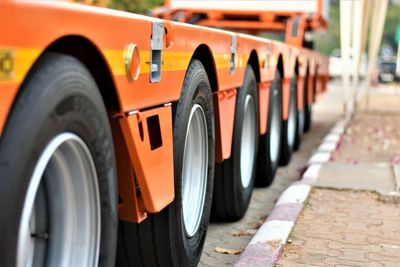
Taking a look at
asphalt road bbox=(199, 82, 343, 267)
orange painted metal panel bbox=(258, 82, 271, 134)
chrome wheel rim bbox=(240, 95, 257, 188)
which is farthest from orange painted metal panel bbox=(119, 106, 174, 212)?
orange painted metal panel bbox=(258, 82, 271, 134)

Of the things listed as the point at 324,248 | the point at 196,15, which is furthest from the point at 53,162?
the point at 196,15

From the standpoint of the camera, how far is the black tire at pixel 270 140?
6590 mm

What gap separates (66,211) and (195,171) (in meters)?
1.73

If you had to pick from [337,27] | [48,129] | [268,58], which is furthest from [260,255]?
[337,27]

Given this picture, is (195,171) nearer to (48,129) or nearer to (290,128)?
(48,129)

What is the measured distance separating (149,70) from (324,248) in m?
2.06

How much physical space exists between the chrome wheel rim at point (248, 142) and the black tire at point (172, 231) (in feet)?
5.72

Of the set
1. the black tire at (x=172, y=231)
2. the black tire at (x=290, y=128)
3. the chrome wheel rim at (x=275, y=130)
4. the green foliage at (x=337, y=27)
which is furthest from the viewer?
the green foliage at (x=337, y=27)

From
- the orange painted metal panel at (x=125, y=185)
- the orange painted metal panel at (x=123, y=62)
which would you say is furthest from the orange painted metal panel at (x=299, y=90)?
the orange painted metal panel at (x=125, y=185)

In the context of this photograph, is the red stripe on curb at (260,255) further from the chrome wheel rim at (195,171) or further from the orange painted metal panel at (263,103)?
the orange painted metal panel at (263,103)

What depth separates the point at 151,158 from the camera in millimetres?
2992

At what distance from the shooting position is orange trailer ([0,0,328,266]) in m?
2.04

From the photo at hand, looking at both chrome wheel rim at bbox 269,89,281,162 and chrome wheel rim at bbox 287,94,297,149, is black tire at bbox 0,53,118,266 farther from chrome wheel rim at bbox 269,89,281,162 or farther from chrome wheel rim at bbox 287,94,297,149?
chrome wheel rim at bbox 287,94,297,149

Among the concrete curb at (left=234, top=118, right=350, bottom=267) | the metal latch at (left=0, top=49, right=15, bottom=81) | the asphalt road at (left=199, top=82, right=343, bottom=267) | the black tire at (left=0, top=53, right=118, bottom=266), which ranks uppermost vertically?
the metal latch at (left=0, top=49, right=15, bottom=81)
